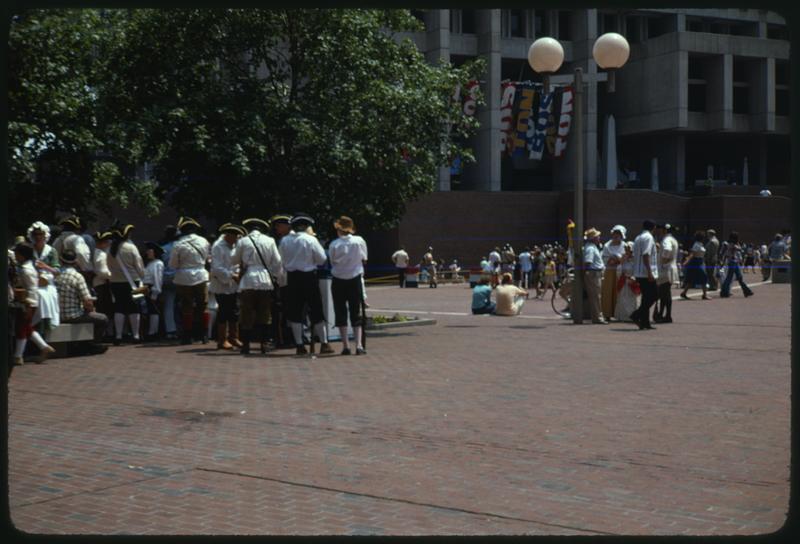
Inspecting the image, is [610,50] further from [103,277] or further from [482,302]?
[103,277]

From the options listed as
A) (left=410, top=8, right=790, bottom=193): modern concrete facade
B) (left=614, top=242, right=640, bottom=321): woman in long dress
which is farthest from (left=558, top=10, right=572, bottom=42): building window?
(left=614, top=242, right=640, bottom=321): woman in long dress

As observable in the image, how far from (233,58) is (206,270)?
3963 millimetres

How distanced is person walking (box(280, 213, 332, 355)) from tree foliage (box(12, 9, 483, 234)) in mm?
2826

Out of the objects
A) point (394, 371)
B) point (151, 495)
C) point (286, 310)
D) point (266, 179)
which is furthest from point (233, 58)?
point (151, 495)

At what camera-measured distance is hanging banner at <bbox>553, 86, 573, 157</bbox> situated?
61719 millimetres

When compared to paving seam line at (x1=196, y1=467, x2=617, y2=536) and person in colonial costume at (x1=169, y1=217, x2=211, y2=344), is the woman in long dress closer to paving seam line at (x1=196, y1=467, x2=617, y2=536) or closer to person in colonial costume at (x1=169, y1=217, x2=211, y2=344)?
person in colonial costume at (x1=169, y1=217, x2=211, y2=344)

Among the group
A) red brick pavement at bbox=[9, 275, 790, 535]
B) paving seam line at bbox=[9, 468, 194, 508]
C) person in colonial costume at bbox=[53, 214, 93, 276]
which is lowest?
red brick pavement at bbox=[9, 275, 790, 535]

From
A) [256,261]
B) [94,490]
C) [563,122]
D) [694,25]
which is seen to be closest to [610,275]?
[256,261]

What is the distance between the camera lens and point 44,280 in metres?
11.8

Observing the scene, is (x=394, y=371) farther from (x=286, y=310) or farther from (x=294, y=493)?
(x=294, y=493)

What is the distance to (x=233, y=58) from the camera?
1648 centimetres

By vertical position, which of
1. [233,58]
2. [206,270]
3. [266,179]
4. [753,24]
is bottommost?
[206,270]

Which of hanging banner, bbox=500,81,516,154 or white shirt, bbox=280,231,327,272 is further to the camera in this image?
hanging banner, bbox=500,81,516,154

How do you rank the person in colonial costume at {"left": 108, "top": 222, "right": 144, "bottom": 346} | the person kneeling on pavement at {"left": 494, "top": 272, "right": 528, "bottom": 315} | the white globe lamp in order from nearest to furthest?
the person in colonial costume at {"left": 108, "top": 222, "right": 144, "bottom": 346} < the white globe lamp < the person kneeling on pavement at {"left": 494, "top": 272, "right": 528, "bottom": 315}
